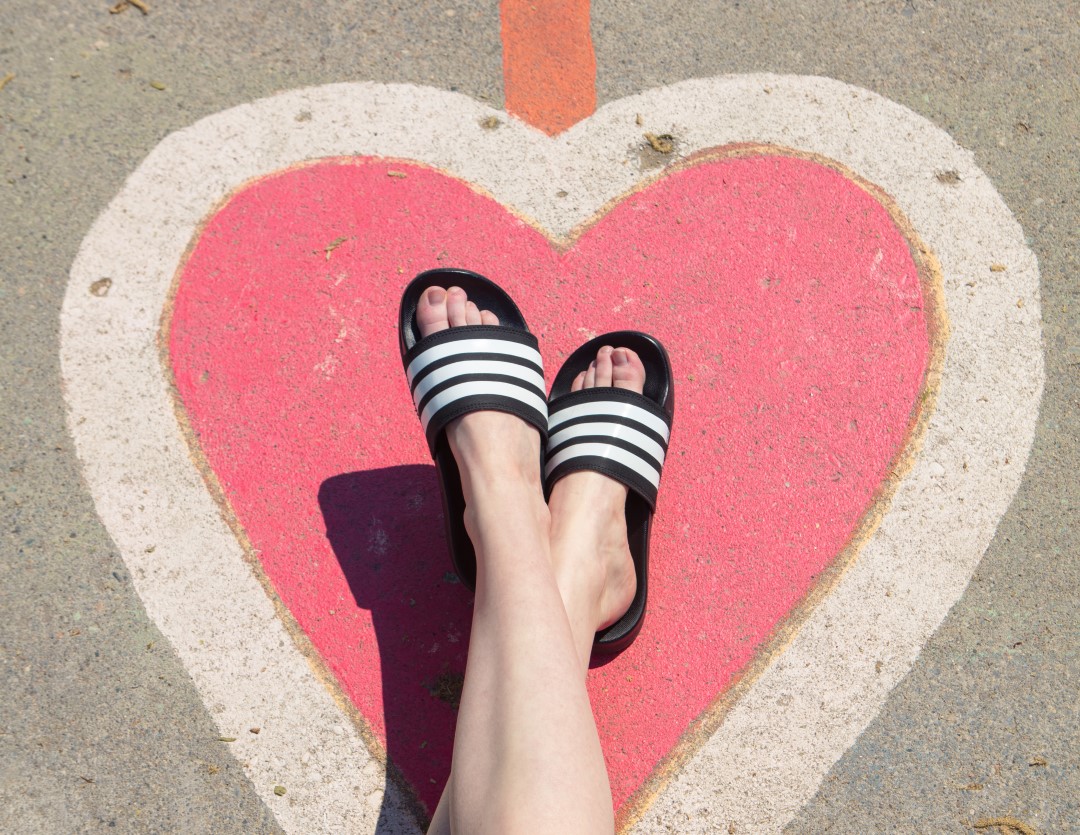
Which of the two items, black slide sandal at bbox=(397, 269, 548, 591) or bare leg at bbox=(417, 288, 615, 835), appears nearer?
bare leg at bbox=(417, 288, 615, 835)

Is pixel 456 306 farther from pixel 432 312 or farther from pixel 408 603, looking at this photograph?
pixel 408 603

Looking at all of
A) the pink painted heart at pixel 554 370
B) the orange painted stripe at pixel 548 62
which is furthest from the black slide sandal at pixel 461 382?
the orange painted stripe at pixel 548 62

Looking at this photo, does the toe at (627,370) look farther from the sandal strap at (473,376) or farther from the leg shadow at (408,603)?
the leg shadow at (408,603)

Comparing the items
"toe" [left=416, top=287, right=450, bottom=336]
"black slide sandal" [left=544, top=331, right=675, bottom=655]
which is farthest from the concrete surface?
"toe" [left=416, top=287, right=450, bottom=336]

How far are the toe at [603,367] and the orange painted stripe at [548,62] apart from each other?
0.90 m

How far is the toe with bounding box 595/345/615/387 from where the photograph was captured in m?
2.58

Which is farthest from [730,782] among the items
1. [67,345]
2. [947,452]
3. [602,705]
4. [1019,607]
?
[67,345]

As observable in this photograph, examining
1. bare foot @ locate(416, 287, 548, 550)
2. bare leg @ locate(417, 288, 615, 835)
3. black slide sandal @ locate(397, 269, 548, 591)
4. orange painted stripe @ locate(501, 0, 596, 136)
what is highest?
orange painted stripe @ locate(501, 0, 596, 136)

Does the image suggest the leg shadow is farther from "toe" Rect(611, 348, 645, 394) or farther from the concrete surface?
"toe" Rect(611, 348, 645, 394)

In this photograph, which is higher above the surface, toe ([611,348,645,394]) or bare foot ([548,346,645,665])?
toe ([611,348,645,394])

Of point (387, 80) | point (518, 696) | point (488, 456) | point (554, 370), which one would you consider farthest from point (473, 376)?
point (387, 80)

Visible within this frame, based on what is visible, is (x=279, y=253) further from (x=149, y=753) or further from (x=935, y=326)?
(x=935, y=326)

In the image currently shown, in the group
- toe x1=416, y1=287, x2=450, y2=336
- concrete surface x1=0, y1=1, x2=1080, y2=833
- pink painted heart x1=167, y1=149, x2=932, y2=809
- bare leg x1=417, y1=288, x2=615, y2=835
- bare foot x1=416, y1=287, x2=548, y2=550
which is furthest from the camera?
toe x1=416, y1=287, x2=450, y2=336

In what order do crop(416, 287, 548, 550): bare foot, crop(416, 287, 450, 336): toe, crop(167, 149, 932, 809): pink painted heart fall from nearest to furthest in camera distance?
crop(416, 287, 548, 550): bare foot, crop(167, 149, 932, 809): pink painted heart, crop(416, 287, 450, 336): toe
